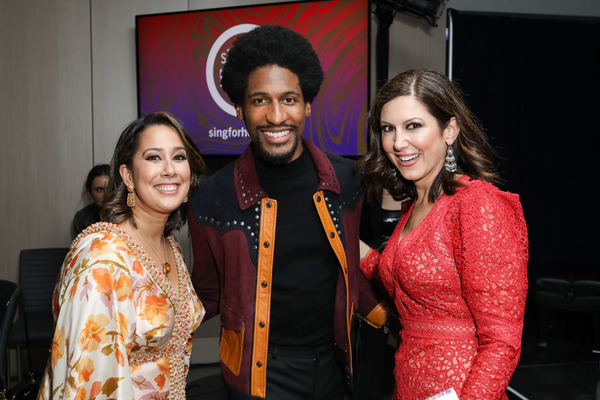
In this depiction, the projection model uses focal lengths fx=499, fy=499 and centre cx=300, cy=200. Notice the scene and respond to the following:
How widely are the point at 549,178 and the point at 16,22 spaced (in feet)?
19.1

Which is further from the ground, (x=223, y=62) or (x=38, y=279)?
(x=223, y=62)

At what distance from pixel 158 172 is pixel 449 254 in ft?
3.08

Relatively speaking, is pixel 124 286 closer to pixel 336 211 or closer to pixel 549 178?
pixel 336 211

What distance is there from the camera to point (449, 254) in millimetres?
1428

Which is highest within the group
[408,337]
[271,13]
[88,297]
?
[271,13]

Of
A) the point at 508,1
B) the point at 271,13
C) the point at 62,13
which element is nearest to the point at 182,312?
the point at 271,13

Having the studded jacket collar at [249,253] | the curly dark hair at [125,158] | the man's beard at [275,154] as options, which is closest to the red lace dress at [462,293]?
the studded jacket collar at [249,253]

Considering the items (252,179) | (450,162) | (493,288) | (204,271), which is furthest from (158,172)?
(493,288)

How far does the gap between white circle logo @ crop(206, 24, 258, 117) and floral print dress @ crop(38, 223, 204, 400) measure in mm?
2688

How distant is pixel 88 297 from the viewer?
4.35ft

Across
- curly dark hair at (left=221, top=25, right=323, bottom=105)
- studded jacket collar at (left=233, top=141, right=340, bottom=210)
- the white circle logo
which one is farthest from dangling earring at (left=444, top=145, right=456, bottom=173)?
the white circle logo

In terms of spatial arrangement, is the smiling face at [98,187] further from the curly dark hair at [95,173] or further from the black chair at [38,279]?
the black chair at [38,279]

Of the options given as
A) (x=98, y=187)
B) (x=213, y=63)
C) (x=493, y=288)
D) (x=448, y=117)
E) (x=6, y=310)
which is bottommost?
(x=6, y=310)

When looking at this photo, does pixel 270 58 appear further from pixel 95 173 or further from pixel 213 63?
pixel 95 173
